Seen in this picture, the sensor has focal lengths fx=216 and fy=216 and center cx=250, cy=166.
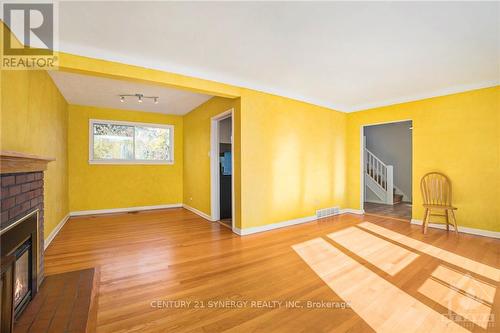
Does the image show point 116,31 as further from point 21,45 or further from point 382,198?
point 382,198

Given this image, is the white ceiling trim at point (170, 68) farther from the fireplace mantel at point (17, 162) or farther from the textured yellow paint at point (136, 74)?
the fireplace mantel at point (17, 162)

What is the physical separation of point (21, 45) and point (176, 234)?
304 centimetres

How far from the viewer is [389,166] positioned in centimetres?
638

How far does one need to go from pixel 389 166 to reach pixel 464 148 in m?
2.63

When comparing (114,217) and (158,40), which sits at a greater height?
(158,40)

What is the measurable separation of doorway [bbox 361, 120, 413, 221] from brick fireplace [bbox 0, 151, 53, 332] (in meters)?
6.81

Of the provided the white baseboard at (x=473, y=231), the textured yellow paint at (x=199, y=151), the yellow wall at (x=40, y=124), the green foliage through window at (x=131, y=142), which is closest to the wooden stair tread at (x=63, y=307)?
the yellow wall at (x=40, y=124)

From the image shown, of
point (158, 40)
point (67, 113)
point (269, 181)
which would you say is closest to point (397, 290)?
point (269, 181)

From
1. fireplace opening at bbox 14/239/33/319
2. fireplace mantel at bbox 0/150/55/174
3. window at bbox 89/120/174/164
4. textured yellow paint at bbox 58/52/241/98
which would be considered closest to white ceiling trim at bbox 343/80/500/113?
textured yellow paint at bbox 58/52/241/98

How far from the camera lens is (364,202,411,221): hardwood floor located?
499cm

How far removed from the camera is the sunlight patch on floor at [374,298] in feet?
5.16

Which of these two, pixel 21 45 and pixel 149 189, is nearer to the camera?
pixel 21 45

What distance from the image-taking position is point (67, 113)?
4.86 metres

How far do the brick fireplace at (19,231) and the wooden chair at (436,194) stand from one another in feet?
16.9
